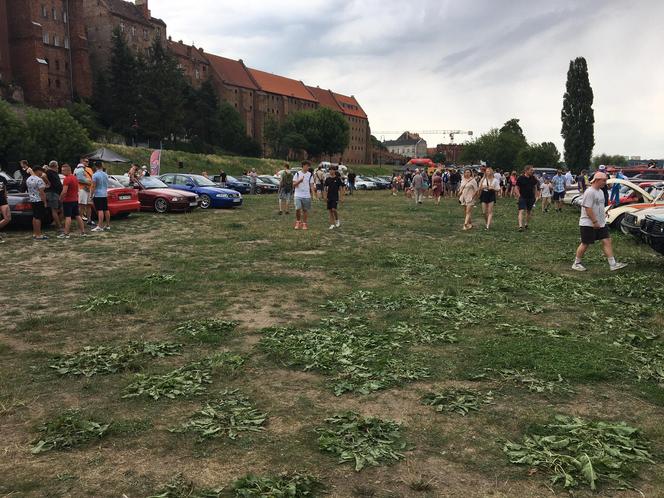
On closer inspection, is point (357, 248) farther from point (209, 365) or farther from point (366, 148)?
point (366, 148)

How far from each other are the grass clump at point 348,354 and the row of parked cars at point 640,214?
6985 mm

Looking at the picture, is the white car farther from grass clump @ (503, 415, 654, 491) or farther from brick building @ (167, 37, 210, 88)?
brick building @ (167, 37, 210, 88)

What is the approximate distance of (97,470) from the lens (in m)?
3.30

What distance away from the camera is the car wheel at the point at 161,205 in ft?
67.6

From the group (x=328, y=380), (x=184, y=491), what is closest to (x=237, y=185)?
(x=328, y=380)

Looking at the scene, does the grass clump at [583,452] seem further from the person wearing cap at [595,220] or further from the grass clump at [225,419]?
the person wearing cap at [595,220]

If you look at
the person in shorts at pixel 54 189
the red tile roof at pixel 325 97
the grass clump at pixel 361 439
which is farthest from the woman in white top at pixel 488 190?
the red tile roof at pixel 325 97

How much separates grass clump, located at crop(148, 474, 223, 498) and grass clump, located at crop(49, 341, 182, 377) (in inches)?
83.7

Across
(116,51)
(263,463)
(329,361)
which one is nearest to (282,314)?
(329,361)

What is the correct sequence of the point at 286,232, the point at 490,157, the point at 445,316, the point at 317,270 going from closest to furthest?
the point at 445,316, the point at 317,270, the point at 286,232, the point at 490,157

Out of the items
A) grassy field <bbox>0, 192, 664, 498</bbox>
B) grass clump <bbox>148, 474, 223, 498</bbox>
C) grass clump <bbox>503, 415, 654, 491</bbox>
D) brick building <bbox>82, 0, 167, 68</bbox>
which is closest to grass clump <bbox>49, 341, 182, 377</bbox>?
grassy field <bbox>0, 192, 664, 498</bbox>

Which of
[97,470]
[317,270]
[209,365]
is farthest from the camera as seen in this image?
[317,270]

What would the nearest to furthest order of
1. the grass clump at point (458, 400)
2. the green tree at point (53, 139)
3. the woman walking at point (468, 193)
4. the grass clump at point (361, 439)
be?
the grass clump at point (361, 439), the grass clump at point (458, 400), the woman walking at point (468, 193), the green tree at point (53, 139)

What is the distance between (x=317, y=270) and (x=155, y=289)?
306 centimetres
